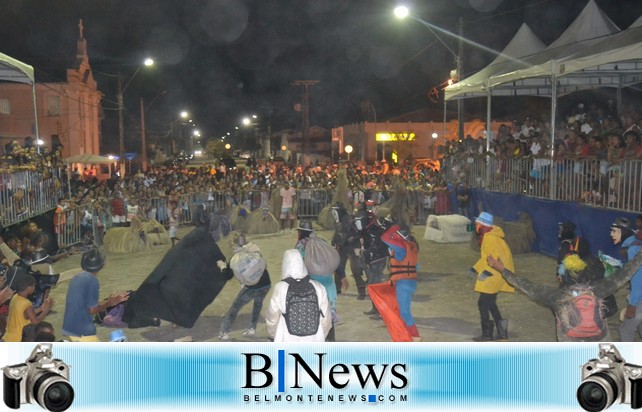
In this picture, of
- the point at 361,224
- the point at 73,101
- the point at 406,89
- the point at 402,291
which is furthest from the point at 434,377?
the point at 406,89

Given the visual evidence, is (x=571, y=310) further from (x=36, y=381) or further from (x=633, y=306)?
(x=36, y=381)

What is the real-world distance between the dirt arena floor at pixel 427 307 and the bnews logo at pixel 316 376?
246 centimetres

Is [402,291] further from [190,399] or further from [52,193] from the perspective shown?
[52,193]

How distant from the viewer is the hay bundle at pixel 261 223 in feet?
63.2

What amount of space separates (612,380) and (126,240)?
12.9m

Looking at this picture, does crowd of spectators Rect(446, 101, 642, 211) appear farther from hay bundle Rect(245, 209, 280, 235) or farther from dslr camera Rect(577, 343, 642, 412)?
dslr camera Rect(577, 343, 642, 412)

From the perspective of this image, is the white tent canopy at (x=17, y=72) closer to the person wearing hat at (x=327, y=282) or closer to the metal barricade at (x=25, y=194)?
the metal barricade at (x=25, y=194)

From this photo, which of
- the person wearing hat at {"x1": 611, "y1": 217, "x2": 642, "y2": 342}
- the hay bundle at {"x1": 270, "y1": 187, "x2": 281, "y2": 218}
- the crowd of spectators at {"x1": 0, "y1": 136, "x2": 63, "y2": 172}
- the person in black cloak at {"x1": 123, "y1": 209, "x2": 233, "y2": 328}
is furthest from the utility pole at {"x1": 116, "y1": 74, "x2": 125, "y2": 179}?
the person wearing hat at {"x1": 611, "y1": 217, "x2": 642, "y2": 342}

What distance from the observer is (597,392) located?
5848 mm

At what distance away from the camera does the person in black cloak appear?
9031mm

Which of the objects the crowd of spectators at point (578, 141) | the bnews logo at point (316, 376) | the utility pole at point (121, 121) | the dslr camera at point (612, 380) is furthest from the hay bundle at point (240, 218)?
the dslr camera at point (612, 380)

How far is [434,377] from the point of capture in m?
6.38

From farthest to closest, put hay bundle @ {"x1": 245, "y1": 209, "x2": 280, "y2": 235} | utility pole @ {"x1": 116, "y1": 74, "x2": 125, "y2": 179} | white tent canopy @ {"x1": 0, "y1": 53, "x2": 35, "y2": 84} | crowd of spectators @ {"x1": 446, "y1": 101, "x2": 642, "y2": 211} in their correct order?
utility pole @ {"x1": 116, "y1": 74, "x2": 125, "y2": 179}, hay bundle @ {"x1": 245, "y1": 209, "x2": 280, "y2": 235}, white tent canopy @ {"x1": 0, "y1": 53, "x2": 35, "y2": 84}, crowd of spectators @ {"x1": 446, "y1": 101, "x2": 642, "y2": 211}

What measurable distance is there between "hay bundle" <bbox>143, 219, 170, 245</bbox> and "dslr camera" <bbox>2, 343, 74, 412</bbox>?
11032 mm
